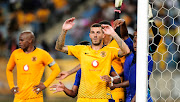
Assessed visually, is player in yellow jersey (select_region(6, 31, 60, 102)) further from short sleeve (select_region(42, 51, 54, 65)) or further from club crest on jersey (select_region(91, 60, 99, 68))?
club crest on jersey (select_region(91, 60, 99, 68))

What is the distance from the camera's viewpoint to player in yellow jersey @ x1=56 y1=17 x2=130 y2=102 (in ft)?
12.8

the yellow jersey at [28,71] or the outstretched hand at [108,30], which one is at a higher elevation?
the outstretched hand at [108,30]

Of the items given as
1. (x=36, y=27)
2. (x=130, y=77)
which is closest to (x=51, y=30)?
(x=36, y=27)

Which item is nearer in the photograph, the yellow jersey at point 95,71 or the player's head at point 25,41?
the yellow jersey at point 95,71

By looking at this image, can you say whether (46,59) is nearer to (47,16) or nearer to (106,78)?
(106,78)

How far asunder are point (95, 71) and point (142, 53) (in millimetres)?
804

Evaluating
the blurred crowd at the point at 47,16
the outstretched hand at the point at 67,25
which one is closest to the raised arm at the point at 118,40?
the outstretched hand at the point at 67,25

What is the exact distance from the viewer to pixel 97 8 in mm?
9094

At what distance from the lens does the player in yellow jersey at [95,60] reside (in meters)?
3.90

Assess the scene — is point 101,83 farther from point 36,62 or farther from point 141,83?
point 36,62

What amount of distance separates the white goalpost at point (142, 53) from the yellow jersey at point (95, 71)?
2.32 ft

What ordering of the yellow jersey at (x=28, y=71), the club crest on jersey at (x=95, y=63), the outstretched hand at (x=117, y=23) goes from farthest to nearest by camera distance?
the yellow jersey at (x=28, y=71) → the outstretched hand at (x=117, y=23) → the club crest on jersey at (x=95, y=63)

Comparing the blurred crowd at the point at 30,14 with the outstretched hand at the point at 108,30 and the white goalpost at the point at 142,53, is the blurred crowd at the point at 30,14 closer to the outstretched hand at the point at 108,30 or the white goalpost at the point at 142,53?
the outstretched hand at the point at 108,30

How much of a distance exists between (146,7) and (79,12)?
6.15 m
